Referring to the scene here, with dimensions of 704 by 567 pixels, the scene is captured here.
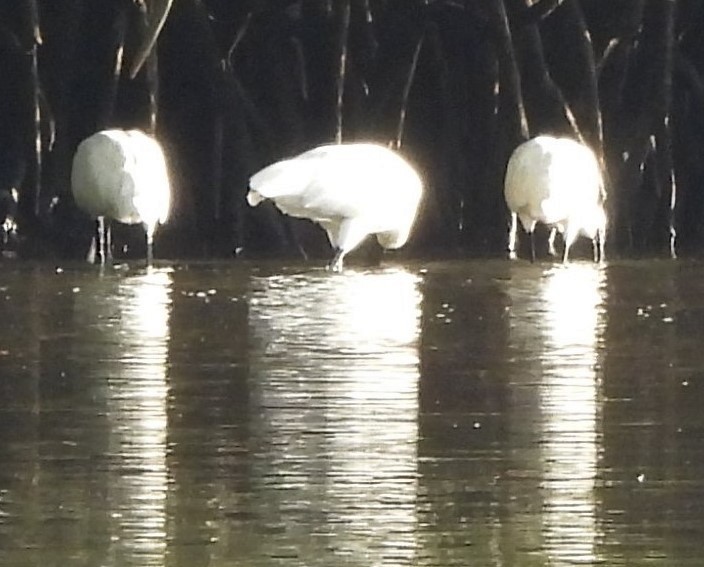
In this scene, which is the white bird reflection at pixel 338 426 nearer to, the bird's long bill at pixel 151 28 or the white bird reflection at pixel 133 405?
the white bird reflection at pixel 133 405

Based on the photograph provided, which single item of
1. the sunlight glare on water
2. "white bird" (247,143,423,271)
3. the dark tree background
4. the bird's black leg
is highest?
the dark tree background

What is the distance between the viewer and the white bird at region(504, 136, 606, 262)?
3471 mm

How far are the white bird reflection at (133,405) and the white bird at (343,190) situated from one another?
0.51m

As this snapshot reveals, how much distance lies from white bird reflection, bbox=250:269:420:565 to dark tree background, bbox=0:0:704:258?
62.1 inches

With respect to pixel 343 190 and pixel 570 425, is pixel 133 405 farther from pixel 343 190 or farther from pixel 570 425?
pixel 343 190

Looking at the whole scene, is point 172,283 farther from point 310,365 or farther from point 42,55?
point 42,55

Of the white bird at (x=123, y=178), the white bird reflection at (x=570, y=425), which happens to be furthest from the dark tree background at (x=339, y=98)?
the white bird reflection at (x=570, y=425)

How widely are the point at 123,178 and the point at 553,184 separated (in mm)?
876

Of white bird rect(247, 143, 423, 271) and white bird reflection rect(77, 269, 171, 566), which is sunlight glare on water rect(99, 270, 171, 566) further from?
white bird rect(247, 143, 423, 271)

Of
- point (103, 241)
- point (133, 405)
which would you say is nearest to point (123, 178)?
point (103, 241)

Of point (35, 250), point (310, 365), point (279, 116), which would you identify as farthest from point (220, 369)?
point (279, 116)

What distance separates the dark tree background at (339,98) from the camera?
3.95 metres

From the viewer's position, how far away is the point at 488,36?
13.1ft

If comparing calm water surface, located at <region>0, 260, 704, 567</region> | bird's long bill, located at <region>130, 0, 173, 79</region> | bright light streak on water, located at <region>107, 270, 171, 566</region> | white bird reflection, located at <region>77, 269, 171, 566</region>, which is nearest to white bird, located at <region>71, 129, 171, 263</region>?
bird's long bill, located at <region>130, 0, 173, 79</region>
